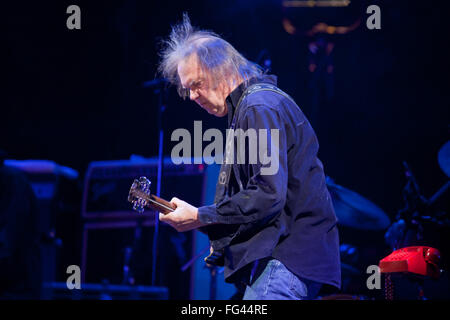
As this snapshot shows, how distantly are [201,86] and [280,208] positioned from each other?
752 millimetres

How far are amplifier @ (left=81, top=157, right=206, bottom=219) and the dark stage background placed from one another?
51cm

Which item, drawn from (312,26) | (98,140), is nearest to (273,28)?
(312,26)

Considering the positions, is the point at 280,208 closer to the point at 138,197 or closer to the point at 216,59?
the point at 138,197

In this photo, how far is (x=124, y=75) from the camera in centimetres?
646

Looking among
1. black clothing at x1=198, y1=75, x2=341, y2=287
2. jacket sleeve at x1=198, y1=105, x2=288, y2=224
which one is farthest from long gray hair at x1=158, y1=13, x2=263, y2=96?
jacket sleeve at x1=198, y1=105, x2=288, y2=224

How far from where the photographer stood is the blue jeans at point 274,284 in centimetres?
206

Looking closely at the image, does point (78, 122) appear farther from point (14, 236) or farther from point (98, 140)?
point (14, 236)

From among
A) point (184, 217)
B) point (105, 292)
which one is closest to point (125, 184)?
point (105, 292)

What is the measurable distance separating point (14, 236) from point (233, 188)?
9.28 feet

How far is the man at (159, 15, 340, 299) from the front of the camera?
210 cm

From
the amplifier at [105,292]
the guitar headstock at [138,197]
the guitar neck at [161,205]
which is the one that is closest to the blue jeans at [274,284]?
the guitar neck at [161,205]

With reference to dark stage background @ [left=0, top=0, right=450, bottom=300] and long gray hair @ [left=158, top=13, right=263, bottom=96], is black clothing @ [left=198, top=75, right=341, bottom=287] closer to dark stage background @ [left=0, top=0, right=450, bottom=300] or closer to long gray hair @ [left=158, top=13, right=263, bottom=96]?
long gray hair @ [left=158, top=13, right=263, bottom=96]

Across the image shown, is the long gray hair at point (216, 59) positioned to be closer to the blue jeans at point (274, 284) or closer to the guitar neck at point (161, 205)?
the guitar neck at point (161, 205)

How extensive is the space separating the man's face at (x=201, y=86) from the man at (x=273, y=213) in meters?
0.11
